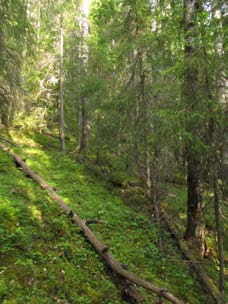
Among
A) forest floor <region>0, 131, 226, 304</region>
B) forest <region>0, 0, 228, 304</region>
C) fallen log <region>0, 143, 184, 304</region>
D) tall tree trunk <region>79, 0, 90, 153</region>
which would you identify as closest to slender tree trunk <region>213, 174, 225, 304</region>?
forest <region>0, 0, 228, 304</region>

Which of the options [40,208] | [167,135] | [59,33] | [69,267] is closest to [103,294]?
[69,267]

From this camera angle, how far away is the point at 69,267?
6.21 metres

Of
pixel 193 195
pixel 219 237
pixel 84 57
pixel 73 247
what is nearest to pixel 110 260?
pixel 73 247

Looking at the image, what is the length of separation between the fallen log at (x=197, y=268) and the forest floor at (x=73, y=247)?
17cm

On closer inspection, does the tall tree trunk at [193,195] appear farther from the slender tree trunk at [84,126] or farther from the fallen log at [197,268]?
the slender tree trunk at [84,126]

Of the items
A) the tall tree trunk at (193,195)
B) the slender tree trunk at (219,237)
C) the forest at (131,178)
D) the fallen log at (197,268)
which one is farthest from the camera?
the tall tree trunk at (193,195)

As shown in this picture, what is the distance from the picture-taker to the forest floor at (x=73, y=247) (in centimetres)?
553

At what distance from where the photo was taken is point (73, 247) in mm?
6852

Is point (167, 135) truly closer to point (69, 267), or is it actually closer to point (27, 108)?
point (69, 267)

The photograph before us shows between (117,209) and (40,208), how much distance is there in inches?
121

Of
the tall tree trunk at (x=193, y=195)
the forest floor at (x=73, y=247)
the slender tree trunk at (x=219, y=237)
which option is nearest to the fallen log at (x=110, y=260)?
the forest floor at (x=73, y=247)

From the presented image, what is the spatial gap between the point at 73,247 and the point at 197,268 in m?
3.22

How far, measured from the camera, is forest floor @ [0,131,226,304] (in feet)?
18.1

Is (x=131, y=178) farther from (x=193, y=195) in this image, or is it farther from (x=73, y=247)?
(x=73, y=247)
